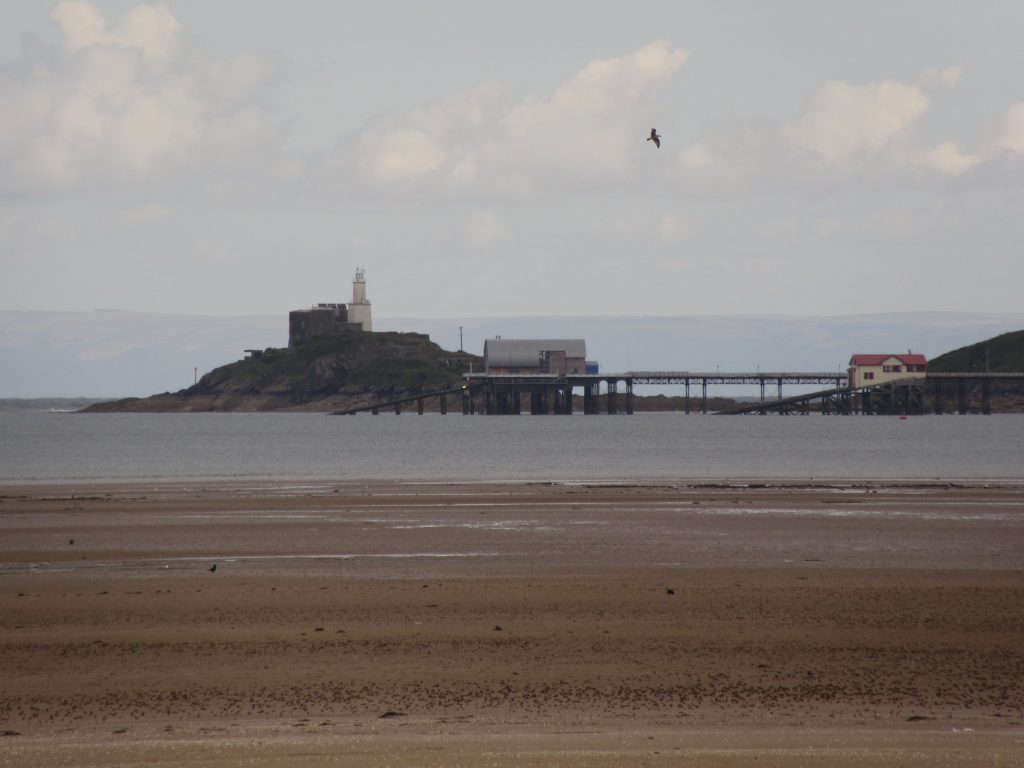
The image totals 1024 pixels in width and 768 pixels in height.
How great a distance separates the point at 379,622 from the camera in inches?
630

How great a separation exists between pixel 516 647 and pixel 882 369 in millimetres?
167850

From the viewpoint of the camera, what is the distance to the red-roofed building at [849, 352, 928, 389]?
573 ft

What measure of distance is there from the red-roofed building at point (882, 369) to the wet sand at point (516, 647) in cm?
15302

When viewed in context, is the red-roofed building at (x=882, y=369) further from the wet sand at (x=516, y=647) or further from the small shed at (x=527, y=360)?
the wet sand at (x=516, y=647)

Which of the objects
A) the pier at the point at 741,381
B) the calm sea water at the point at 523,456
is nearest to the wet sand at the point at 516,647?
the calm sea water at the point at 523,456

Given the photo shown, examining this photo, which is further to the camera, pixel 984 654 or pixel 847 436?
pixel 847 436

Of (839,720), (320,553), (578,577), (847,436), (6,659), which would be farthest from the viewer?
(847,436)

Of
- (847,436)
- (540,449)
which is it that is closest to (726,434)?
(847,436)

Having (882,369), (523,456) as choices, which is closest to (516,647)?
(523,456)

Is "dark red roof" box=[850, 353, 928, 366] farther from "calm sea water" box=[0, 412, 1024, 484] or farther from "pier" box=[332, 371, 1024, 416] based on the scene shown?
"calm sea water" box=[0, 412, 1024, 484]

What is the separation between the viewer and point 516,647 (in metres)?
14.5

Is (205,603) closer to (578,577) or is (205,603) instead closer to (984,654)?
(578,577)

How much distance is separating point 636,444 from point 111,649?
77.9m

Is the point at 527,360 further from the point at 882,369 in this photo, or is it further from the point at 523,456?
the point at 523,456
